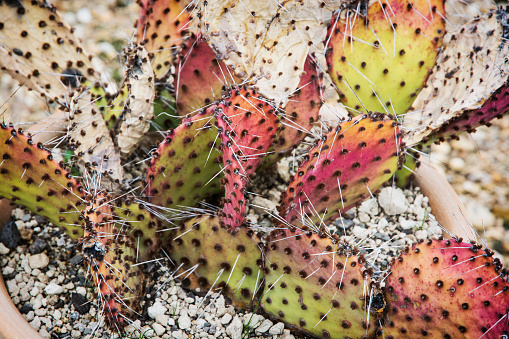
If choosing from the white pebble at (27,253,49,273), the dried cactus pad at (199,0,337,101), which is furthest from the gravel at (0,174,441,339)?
the dried cactus pad at (199,0,337,101)

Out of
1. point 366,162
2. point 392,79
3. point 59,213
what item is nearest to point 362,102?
point 392,79

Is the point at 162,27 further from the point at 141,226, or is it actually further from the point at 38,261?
the point at 38,261

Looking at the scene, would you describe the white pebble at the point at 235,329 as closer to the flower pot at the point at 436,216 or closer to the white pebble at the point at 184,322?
the white pebble at the point at 184,322

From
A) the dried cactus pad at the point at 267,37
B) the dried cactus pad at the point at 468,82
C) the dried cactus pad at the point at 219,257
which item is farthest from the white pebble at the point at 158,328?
the dried cactus pad at the point at 468,82

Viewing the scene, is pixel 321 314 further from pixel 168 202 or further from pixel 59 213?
pixel 59 213

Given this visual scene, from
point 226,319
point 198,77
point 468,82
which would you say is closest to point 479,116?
point 468,82

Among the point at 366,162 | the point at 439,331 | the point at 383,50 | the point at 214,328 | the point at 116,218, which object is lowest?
the point at 214,328
